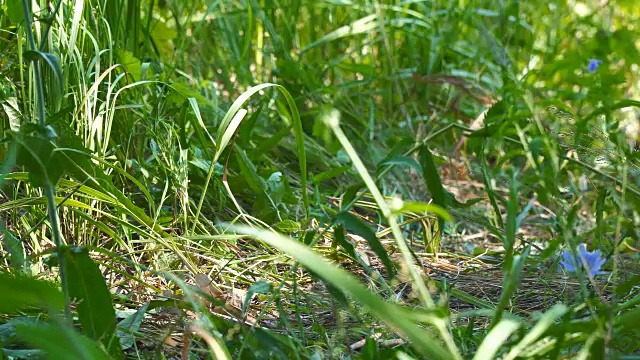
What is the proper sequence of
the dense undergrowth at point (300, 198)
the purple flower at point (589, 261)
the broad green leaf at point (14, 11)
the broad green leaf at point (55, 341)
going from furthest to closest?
the broad green leaf at point (14, 11)
the purple flower at point (589, 261)
the dense undergrowth at point (300, 198)
the broad green leaf at point (55, 341)

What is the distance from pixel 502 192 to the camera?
241 centimetres

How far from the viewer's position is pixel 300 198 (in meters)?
2.01

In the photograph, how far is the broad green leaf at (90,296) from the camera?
1.05 meters

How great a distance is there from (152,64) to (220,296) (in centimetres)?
86

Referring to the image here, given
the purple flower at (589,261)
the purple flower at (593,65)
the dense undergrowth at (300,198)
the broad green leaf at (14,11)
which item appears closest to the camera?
the dense undergrowth at (300,198)

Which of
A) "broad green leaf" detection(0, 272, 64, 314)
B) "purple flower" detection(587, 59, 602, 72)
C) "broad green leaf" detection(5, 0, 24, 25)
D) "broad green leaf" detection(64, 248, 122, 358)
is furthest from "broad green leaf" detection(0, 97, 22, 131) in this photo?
"purple flower" detection(587, 59, 602, 72)

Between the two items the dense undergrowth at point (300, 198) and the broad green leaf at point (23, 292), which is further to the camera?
the dense undergrowth at point (300, 198)

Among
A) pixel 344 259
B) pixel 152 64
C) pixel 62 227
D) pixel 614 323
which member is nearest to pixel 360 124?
pixel 152 64

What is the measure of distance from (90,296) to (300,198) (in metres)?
0.99

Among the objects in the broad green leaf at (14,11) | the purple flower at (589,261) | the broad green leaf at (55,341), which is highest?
the broad green leaf at (14,11)

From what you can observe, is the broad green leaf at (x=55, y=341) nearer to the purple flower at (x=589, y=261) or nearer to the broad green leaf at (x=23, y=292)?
the broad green leaf at (x=23, y=292)

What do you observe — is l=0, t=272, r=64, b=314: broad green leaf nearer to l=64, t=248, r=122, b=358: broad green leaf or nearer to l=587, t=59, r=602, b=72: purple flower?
l=64, t=248, r=122, b=358: broad green leaf

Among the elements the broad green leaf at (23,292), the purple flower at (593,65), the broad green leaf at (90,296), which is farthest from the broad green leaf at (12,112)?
the purple flower at (593,65)

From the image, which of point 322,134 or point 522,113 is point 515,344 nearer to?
point 522,113
